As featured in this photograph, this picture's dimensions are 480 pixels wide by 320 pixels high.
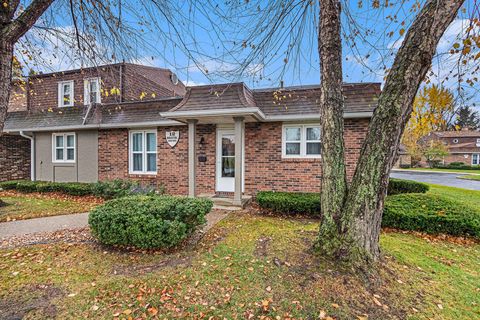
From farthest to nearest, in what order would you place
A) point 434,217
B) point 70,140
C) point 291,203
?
point 70,140
point 291,203
point 434,217

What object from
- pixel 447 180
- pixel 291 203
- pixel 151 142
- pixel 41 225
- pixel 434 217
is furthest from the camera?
pixel 447 180

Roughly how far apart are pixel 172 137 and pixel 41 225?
5056 millimetres

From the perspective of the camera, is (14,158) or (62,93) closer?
(14,158)

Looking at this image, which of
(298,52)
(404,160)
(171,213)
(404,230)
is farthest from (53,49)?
(404,160)

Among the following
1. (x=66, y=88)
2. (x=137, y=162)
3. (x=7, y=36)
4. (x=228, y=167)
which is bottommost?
(x=228, y=167)

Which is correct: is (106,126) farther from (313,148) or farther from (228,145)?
(313,148)

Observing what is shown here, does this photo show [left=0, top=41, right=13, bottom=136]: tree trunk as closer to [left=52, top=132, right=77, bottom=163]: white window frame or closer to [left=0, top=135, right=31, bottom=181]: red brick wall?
[left=52, top=132, right=77, bottom=163]: white window frame

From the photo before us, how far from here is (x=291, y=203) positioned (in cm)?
691

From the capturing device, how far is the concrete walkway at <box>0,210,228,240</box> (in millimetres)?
5535

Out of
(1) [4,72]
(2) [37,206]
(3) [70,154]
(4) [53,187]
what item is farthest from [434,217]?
(3) [70,154]

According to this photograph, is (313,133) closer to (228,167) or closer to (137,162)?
(228,167)

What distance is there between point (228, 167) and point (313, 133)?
136 inches

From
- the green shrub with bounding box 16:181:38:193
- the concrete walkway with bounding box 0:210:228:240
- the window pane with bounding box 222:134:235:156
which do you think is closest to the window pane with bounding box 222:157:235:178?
the window pane with bounding box 222:134:235:156

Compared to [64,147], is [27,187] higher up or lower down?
lower down
